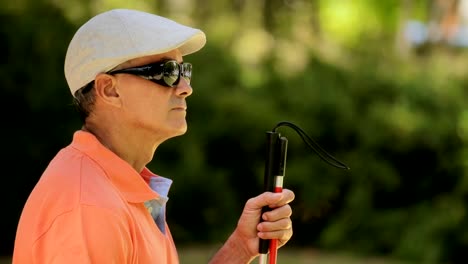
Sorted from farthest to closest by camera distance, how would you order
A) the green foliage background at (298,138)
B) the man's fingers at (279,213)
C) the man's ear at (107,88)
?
the green foliage background at (298,138), the man's fingers at (279,213), the man's ear at (107,88)

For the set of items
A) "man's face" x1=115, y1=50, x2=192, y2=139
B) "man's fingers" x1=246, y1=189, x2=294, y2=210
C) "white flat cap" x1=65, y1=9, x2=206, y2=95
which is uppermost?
"white flat cap" x1=65, y1=9, x2=206, y2=95

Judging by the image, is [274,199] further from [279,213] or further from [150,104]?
[150,104]

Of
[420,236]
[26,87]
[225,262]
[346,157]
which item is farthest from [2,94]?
[225,262]

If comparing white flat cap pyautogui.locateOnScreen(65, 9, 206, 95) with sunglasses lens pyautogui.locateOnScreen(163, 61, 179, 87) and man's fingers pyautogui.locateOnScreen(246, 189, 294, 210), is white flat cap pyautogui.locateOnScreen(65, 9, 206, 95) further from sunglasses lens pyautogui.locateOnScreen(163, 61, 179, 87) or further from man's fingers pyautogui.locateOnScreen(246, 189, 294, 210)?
man's fingers pyautogui.locateOnScreen(246, 189, 294, 210)

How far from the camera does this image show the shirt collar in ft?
7.83

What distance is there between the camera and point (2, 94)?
8219mm

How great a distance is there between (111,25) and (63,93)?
6.12m

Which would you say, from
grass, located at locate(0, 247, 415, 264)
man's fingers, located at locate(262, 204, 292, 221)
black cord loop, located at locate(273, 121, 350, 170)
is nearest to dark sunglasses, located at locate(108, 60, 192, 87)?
black cord loop, located at locate(273, 121, 350, 170)

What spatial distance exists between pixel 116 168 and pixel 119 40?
1.09 ft

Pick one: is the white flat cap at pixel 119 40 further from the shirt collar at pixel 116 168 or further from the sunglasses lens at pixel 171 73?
the shirt collar at pixel 116 168

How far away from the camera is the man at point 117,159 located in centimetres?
216

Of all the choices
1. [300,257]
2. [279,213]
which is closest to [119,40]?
[279,213]

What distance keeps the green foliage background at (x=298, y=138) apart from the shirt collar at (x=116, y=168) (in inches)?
235

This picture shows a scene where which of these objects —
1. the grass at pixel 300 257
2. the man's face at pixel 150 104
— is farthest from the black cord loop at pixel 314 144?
the grass at pixel 300 257
